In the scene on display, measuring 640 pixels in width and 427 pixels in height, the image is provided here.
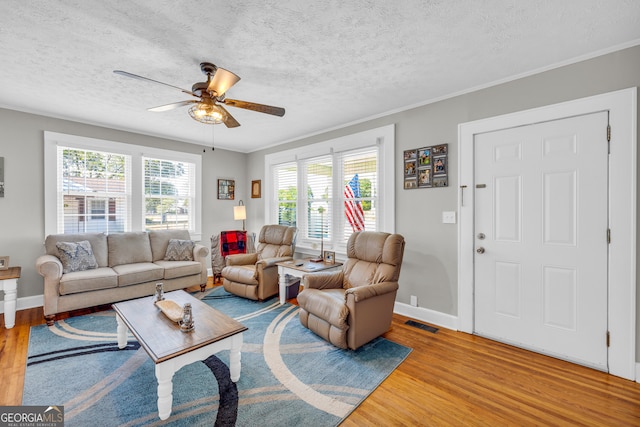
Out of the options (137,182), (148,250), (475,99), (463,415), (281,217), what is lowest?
(463,415)

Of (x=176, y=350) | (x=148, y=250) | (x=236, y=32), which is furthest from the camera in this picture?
(x=148, y=250)

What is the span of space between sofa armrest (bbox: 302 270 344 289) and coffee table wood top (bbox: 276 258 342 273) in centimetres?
33

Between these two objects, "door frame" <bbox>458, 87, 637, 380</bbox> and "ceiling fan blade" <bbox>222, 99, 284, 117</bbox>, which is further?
"ceiling fan blade" <bbox>222, 99, 284, 117</bbox>

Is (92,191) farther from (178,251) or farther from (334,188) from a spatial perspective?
(334,188)

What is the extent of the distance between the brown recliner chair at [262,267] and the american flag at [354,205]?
919 millimetres

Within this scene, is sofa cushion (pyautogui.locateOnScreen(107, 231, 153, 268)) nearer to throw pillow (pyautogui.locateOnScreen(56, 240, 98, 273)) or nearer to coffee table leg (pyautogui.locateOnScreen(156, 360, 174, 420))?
Result: throw pillow (pyautogui.locateOnScreen(56, 240, 98, 273))

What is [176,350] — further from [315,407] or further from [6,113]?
[6,113]

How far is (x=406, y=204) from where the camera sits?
3404 mm

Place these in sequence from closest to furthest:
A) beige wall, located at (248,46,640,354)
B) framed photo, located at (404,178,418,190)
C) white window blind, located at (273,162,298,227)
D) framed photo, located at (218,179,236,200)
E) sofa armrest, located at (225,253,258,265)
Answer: beige wall, located at (248,46,640,354), framed photo, located at (404,178,418,190), sofa armrest, located at (225,253,258,265), white window blind, located at (273,162,298,227), framed photo, located at (218,179,236,200)

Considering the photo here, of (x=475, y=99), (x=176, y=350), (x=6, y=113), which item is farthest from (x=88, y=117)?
(x=475, y=99)

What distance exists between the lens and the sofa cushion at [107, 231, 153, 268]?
3967 millimetres

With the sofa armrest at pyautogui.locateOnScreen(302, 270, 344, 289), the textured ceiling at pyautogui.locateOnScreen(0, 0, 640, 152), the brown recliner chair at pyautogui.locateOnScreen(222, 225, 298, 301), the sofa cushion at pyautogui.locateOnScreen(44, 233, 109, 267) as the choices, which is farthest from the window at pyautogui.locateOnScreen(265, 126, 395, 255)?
the sofa cushion at pyautogui.locateOnScreen(44, 233, 109, 267)

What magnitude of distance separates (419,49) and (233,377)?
2.89 m

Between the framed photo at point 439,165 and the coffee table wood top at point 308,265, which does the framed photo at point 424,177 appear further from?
the coffee table wood top at point 308,265
